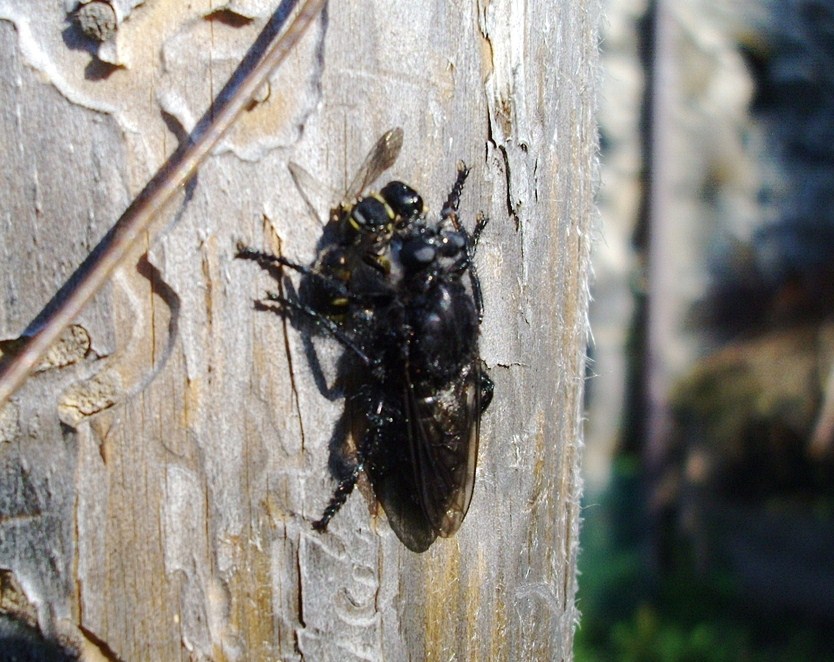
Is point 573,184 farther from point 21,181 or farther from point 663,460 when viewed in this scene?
point 663,460

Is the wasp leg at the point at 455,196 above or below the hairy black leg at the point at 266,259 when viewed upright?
above

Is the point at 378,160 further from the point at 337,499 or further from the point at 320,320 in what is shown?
the point at 337,499

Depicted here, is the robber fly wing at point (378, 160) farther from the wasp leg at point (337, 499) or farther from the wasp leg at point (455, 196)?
the wasp leg at point (337, 499)

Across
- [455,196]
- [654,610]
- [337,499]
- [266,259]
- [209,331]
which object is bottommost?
[654,610]

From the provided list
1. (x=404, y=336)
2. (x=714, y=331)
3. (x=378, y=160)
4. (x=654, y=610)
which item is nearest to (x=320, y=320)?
(x=378, y=160)

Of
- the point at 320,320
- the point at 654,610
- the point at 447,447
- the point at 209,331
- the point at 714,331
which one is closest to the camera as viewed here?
the point at 209,331

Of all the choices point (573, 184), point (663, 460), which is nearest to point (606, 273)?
point (663, 460)

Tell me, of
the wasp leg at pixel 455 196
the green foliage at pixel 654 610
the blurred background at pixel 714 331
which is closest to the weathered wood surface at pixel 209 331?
the wasp leg at pixel 455 196
